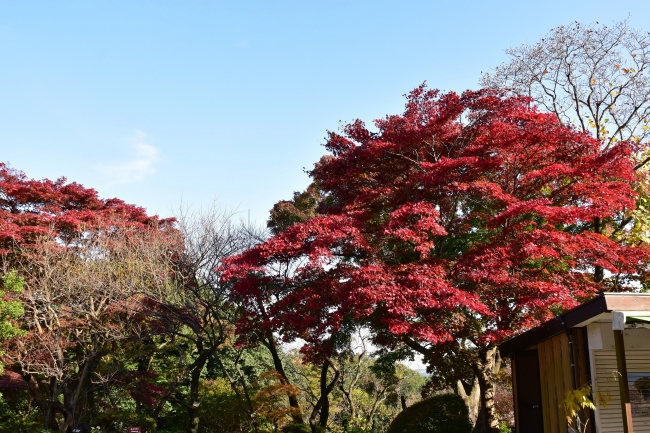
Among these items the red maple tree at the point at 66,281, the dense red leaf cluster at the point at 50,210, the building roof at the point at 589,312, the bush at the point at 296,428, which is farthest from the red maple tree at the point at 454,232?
the dense red leaf cluster at the point at 50,210

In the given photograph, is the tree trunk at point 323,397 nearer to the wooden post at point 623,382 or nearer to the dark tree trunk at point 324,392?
the dark tree trunk at point 324,392

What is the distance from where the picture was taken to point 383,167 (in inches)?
386

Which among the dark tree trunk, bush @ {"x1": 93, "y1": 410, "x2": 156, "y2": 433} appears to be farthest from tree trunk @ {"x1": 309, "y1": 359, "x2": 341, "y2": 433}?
bush @ {"x1": 93, "y1": 410, "x2": 156, "y2": 433}

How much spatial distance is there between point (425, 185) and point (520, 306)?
2.25 m

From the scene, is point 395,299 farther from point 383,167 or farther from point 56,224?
point 56,224

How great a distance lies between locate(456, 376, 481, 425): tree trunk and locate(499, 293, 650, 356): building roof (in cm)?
437

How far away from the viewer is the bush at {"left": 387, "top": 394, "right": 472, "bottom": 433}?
11.5 metres

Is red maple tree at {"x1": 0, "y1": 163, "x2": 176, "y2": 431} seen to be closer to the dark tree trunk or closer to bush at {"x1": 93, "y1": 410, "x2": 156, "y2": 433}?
bush at {"x1": 93, "y1": 410, "x2": 156, "y2": 433}

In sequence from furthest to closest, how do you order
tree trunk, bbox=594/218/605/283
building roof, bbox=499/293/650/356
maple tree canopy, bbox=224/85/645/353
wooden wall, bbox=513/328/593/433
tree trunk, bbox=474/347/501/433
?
tree trunk, bbox=594/218/605/283 < tree trunk, bbox=474/347/501/433 < maple tree canopy, bbox=224/85/645/353 < wooden wall, bbox=513/328/593/433 < building roof, bbox=499/293/650/356

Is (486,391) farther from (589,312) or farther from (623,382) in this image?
(623,382)

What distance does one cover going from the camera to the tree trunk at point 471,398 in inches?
462

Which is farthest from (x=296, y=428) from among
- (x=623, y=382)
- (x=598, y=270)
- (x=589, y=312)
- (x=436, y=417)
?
(x=623, y=382)

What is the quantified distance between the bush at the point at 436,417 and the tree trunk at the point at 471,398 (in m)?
0.09

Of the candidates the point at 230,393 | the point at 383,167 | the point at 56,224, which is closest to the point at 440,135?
the point at 383,167
